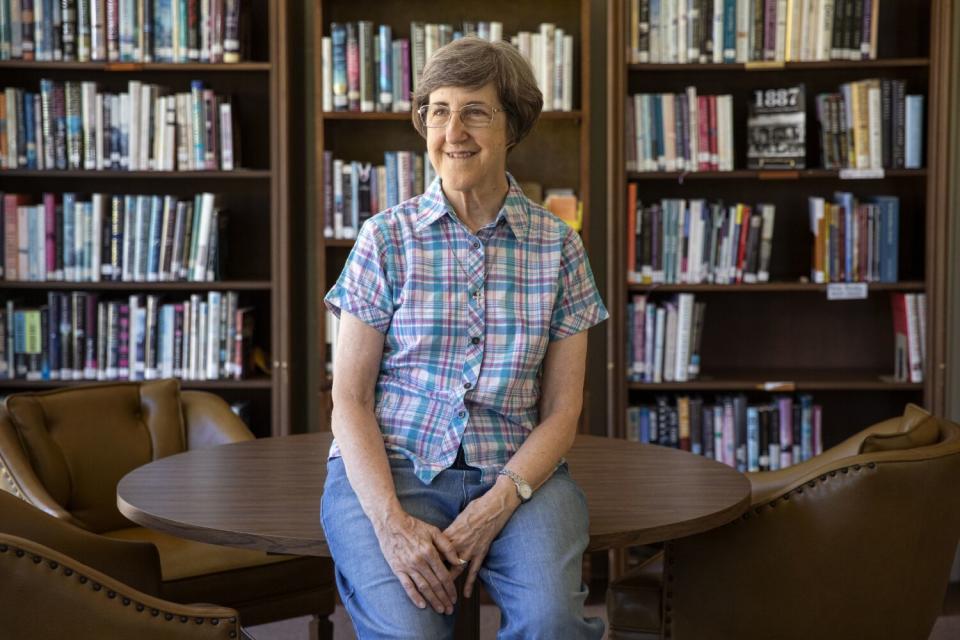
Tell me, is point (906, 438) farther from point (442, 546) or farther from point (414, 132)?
point (414, 132)

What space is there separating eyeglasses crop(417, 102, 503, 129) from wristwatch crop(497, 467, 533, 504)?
61 cm

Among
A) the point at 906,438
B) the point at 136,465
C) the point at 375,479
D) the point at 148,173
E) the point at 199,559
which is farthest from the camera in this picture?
the point at 148,173

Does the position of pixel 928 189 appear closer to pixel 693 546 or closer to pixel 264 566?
pixel 693 546

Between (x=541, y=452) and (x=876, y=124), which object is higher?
(x=876, y=124)

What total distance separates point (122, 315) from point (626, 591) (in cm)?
218

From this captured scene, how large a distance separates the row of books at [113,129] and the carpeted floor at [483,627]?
4.98 ft

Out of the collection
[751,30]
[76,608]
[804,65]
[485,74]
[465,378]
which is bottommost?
[76,608]

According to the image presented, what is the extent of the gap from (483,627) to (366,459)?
1.81m

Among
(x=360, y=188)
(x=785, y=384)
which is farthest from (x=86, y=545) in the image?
(x=785, y=384)

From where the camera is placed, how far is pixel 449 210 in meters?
1.98

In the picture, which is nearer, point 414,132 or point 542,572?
point 542,572

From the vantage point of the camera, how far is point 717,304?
406cm

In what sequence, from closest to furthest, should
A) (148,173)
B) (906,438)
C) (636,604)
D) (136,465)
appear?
(906,438) → (636,604) → (136,465) → (148,173)

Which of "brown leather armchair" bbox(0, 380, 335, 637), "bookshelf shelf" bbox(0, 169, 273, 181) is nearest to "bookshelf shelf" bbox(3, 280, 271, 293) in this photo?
"bookshelf shelf" bbox(0, 169, 273, 181)
